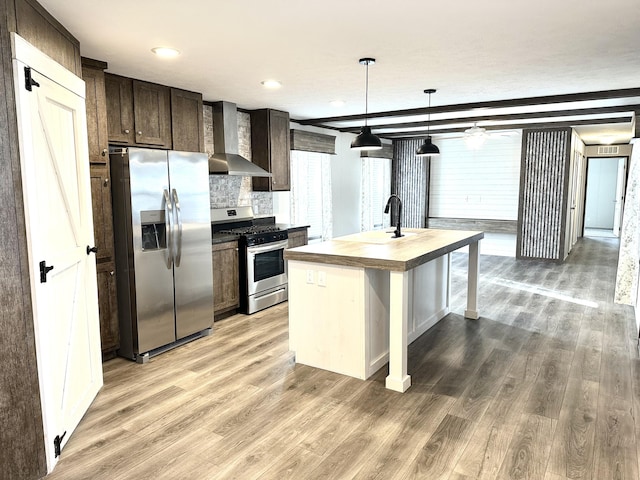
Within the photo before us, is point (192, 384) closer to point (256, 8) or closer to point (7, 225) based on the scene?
point (7, 225)

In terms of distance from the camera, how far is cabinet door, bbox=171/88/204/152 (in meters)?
4.32

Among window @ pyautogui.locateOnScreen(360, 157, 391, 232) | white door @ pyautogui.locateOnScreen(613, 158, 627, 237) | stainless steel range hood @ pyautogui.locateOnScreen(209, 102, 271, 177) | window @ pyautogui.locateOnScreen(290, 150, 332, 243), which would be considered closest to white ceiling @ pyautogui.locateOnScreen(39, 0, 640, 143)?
stainless steel range hood @ pyautogui.locateOnScreen(209, 102, 271, 177)

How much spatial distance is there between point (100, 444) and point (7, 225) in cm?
130

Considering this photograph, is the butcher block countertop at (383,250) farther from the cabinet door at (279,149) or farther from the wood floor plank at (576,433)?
the cabinet door at (279,149)

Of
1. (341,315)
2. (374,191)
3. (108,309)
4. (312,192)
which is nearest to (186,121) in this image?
(108,309)

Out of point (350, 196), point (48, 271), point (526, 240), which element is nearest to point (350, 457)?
point (48, 271)

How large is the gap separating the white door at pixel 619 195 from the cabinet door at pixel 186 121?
10.3 metres

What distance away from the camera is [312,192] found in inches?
285

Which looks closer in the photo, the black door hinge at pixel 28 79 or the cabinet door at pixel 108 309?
the black door hinge at pixel 28 79

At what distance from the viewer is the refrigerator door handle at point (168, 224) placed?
3.70m

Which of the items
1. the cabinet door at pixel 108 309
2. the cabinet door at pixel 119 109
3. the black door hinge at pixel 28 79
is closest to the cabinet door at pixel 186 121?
the cabinet door at pixel 119 109

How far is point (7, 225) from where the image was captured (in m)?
2.01

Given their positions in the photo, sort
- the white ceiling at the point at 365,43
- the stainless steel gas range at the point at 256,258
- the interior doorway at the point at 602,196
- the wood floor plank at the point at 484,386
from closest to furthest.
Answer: the white ceiling at the point at 365,43
the wood floor plank at the point at 484,386
the stainless steel gas range at the point at 256,258
the interior doorway at the point at 602,196

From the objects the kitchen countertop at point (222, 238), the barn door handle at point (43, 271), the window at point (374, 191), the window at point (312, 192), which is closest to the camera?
the barn door handle at point (43, 271)
